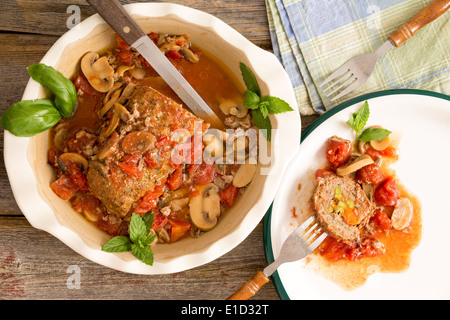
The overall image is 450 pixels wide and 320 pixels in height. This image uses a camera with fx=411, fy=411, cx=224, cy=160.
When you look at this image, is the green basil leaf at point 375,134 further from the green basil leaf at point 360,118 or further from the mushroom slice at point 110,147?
the mushroom slice at point 110,147

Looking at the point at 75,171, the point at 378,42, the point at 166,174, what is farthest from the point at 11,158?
the point at 378,42

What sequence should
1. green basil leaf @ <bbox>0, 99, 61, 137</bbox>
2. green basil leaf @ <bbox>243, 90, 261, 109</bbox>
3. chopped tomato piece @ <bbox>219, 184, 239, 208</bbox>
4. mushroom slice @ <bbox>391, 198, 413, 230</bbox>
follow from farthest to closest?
mushroom slice @ <bbox>391, 198, 413, 230</bbox> < chopped tomato piece @ <bbox>219, 184, 239, 208</bbox> < green basil leaf @ <bbox>243, 90, 261, 109</bbox> < green basil leaf @ <bbox>0, 99, 61, 137</bbox>

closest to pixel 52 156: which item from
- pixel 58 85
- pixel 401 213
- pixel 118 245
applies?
pixel 58 85

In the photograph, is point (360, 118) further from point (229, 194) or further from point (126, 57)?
point (126, 57)

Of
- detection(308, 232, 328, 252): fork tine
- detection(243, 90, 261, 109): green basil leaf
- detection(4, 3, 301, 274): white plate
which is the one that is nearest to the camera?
detection(4, 3, 301, 274): white plate

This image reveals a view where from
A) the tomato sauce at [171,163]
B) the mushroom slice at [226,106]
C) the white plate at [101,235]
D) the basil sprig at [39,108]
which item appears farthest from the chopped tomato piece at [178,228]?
the basil sprig at [39,108]

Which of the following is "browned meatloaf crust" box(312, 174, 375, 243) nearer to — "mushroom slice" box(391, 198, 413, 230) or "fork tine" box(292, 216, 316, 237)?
"fork tine" box(292, 216, 316, 237)

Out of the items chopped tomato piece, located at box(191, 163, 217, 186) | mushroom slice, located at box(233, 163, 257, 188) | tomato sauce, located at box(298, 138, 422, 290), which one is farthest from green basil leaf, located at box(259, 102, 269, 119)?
tomato sauce, located at box(298, 138, 422, 290)
